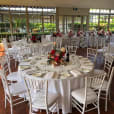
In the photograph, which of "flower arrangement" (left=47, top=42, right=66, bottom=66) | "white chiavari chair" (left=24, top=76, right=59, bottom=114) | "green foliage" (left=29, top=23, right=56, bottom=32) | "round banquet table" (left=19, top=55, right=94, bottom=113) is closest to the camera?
A: "white chiavari chair" (left=24, top=76, right=59, bottom=114)

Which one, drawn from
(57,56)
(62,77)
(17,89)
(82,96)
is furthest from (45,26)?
(82,96)

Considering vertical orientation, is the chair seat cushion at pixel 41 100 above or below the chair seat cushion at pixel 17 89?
below

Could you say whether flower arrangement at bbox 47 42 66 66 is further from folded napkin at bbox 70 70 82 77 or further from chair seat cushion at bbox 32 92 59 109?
chair seat cushion at bbox 32 92 59 109

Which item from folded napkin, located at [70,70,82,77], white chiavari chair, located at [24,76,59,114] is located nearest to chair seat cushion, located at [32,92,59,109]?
white chiavari chair, located at [24,76,59,114]

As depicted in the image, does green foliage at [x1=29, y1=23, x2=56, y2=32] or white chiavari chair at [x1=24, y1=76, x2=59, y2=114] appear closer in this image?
white chiavari chair at [x1=24, y1=76, x2=59, y2=114]

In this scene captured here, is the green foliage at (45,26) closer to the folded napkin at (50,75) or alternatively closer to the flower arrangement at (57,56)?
the flower arrangement at (57,56)

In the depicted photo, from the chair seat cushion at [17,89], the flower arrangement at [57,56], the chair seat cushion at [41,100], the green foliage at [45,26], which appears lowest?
the chair seat cushion at [41,100]

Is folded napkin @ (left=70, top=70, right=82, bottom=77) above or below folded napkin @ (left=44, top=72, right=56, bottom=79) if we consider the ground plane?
above

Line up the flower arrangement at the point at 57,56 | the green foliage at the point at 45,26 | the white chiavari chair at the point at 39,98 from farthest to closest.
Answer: the green foliage at the point at 45,26 → the flower arrangement at the point at 57,56 → the white chiavari chair at the point at 39,98

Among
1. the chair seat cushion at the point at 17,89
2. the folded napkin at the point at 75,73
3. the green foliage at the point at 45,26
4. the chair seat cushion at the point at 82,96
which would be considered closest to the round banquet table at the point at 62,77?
the folded napkin at the point at 75,73

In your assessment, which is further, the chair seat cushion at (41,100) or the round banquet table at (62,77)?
the round banquet table at (62,77)

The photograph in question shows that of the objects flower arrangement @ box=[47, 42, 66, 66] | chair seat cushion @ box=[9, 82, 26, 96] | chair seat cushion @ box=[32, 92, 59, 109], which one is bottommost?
chair seat cushion @ box=[32, 92, 59, 109]

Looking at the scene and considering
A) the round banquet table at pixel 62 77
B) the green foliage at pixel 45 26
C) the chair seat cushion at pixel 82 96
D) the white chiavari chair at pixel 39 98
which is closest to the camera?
the white chiavari chair at pixel 39 98

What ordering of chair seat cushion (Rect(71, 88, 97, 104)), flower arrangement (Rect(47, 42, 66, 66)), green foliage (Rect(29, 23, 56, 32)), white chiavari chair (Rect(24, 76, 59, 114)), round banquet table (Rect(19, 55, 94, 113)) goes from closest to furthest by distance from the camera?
white chiavari chair (Rect(24, 76, 59, 114)) → chair seat cushion (Rect(71, 88, 97, 104)) → round banquet table (Rect(19, 55, 94, 113)) → flower arrangement (Rect(47, 42, 66, 66)) → green foliage (Rect(29, 23, 56, 32))
